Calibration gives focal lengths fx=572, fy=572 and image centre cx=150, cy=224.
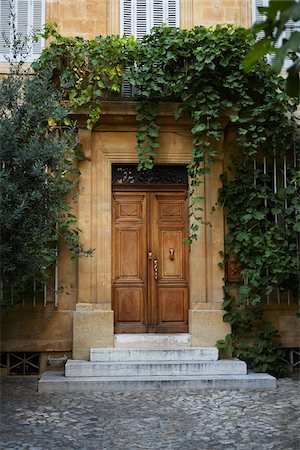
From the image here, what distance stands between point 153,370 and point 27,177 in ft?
9.65

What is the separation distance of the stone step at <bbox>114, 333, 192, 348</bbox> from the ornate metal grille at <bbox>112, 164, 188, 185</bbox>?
7.47ft

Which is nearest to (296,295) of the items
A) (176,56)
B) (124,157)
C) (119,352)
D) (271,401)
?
(271,401)

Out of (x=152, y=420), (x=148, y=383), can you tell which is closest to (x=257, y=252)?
(x=148, y=383)

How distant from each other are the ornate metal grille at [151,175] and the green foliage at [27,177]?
160 cm

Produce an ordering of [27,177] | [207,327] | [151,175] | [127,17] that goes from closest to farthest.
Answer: [27,177], [207,327], [151,175], [127,17]

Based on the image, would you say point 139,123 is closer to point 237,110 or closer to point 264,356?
point 237,110

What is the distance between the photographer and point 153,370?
7.32 metres

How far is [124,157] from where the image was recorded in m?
8.37

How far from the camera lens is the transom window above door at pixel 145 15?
28.7 feet

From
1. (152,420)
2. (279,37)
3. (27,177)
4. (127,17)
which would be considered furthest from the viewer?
(127,17)

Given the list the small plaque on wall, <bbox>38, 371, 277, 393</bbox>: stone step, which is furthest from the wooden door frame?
<bbox>38, 371, 277, 393</bbox>: stone step

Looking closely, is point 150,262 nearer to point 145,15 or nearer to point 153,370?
point 153,370

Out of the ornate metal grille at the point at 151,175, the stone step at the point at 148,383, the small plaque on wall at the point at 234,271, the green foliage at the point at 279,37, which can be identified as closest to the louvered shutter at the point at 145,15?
the ornate metal grille at the point at 151,175

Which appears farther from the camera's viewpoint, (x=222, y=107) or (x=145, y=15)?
(x=145, y=15)
